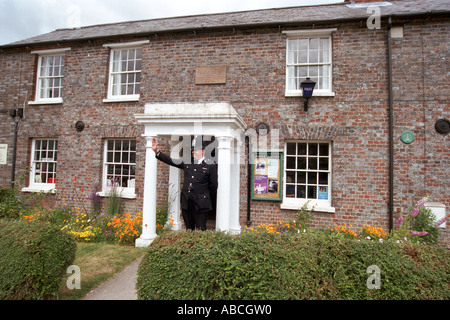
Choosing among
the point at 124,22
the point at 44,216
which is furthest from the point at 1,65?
the point at 44,216

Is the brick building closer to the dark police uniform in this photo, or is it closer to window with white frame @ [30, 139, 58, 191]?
window with white frame @ [30, 139, 58, 191]

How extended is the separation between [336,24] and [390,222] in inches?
219

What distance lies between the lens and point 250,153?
24.5 ft

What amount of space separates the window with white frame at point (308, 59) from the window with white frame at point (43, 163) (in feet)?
27.9

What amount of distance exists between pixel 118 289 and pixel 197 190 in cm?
236

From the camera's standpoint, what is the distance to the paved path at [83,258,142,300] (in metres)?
3.86

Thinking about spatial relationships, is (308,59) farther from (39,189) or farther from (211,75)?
(39,189)

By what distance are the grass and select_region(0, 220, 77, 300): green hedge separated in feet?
1.59

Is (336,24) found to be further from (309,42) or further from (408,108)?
(408,108)

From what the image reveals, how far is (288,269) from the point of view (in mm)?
2812

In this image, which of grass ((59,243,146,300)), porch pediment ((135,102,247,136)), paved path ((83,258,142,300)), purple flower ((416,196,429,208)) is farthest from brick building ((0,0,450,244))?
paved path ((83,258,142,300))

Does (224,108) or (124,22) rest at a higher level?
(124,22)

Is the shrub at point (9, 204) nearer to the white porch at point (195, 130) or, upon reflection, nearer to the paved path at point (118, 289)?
the white porch at point (195, 130)

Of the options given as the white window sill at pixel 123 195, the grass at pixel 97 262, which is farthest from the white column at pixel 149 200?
the white window sill at pixel 123 195
